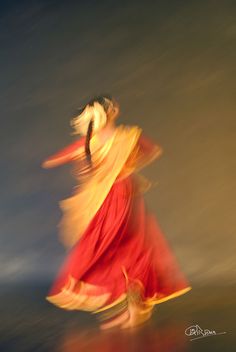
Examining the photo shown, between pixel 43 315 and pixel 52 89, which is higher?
pixel 52 89

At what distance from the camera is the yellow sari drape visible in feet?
12.3

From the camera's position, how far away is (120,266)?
357cm

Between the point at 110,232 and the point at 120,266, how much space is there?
28 centimetres

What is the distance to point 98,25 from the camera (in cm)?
411

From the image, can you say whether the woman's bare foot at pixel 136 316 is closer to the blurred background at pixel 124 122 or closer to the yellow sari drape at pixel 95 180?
the blurred background at pixel 124 122

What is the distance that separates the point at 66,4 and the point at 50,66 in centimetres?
58

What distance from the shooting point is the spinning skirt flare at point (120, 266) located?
11.4ft

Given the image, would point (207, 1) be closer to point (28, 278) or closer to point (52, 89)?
point (52, 89)

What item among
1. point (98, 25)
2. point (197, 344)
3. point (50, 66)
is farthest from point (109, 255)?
point (98, 25)

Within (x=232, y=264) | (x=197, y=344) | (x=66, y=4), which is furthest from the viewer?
(x=66, y=4)
